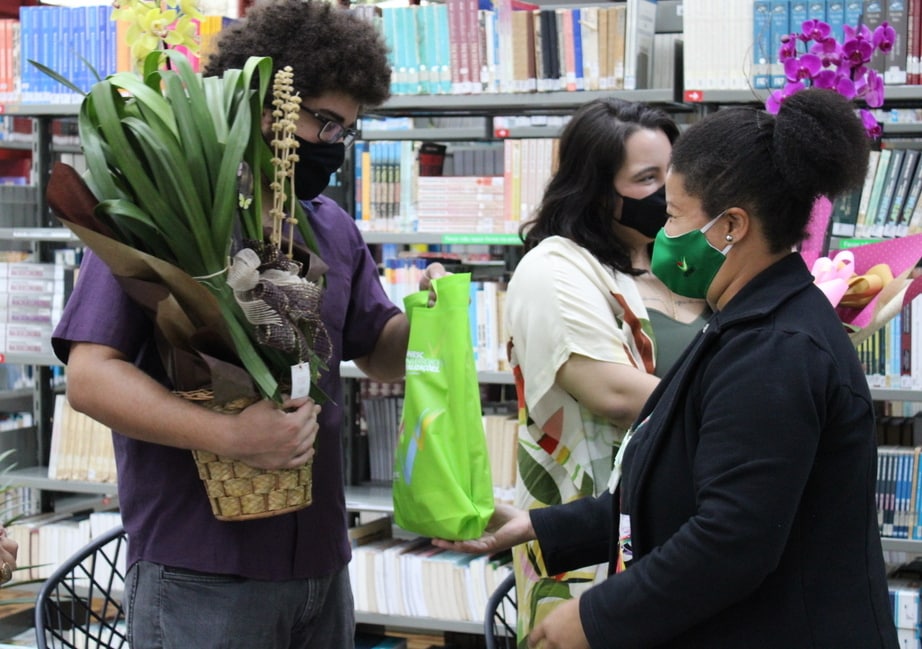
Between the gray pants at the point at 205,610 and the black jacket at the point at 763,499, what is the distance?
0.51m

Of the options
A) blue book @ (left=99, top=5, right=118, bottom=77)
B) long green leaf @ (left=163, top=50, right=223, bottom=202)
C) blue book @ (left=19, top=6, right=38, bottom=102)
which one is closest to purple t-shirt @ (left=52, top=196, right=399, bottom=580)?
long green leaf @ (left=163, top=50, right=223, bottom=202)

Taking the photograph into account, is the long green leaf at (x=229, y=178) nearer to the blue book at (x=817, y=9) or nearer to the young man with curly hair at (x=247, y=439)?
the young man with curly hair at (x=247, y=439)

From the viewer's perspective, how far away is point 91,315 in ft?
5.19

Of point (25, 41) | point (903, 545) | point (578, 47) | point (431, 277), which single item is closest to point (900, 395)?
point (903, 545)

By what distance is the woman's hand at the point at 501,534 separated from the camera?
5.82 ft

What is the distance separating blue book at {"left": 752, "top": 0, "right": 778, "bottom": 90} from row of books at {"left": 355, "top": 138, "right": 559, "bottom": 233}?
2.27 ft

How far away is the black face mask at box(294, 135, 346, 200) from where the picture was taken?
5.90 feet

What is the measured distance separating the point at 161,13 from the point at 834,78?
3.87ft

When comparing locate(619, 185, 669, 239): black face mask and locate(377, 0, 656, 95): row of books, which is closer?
locate(619, 185, 669, 239): black face mask

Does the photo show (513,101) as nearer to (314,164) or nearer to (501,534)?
(314,164)

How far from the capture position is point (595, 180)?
2.24 m

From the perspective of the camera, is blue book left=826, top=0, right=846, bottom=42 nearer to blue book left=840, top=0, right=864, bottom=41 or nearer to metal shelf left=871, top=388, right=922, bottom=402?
blue book left=840, top=0, right=864, bottom=41

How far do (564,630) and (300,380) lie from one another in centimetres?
48

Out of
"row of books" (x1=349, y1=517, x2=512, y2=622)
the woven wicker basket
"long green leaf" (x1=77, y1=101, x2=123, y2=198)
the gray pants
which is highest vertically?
"long green leaf" (x1=77, y1=101, x2=123, y2=198)
